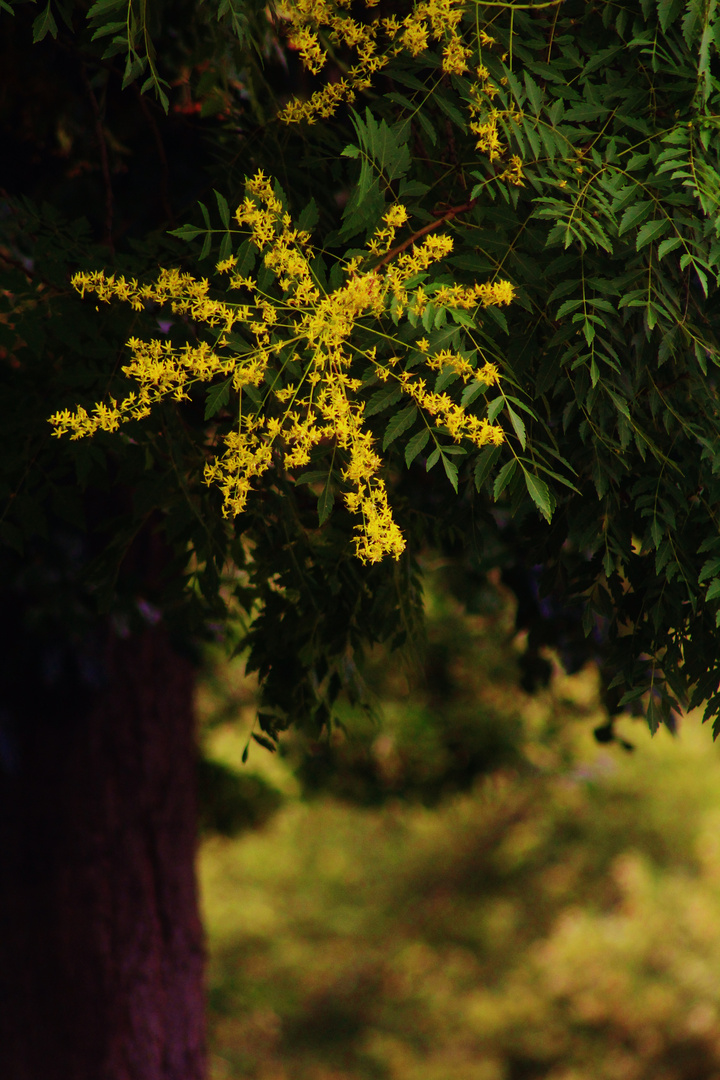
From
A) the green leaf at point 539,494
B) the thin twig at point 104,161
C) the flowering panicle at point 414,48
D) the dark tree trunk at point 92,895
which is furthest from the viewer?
the dark tree trunk at point 92,895

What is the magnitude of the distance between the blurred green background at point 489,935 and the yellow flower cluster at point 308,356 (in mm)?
5984

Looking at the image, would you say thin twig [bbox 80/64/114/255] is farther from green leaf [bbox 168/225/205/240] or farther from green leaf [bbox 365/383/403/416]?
green leaf [bbox 365/383/403/416]

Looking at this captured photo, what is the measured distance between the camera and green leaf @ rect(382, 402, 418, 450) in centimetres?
132

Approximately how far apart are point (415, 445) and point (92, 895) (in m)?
2.57

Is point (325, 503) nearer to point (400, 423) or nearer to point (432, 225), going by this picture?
point (400, 423)

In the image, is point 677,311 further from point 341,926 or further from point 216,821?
point 341,926

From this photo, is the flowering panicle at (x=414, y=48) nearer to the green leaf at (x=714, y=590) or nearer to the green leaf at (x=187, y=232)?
the green leaf at (x=187, y=232)

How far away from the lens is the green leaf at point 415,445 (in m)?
1.30

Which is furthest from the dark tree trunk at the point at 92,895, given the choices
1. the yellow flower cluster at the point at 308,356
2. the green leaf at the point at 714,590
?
the green leaf at the point at 714,590

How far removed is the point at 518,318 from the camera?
1487 millimetres

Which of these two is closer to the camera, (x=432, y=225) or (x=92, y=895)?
(x=432, y=225)

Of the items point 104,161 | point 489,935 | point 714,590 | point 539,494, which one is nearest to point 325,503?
point 539,494

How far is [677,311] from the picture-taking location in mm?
1403

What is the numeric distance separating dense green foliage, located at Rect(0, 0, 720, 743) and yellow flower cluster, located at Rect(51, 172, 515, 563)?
0.07 feet
